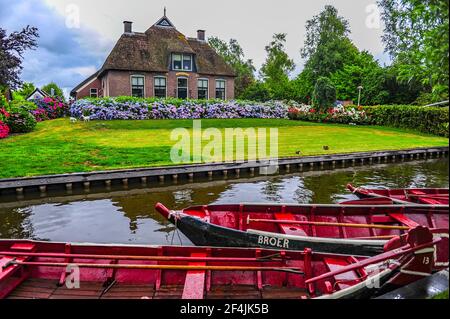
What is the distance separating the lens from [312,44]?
195 ft

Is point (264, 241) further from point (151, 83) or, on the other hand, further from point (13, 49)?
point (151, 83)

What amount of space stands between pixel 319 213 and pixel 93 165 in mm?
11721

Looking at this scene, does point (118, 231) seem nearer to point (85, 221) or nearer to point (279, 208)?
point (85, 221)

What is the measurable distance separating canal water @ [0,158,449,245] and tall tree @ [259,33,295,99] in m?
32.8

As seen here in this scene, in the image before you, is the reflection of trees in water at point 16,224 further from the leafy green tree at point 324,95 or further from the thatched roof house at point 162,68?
the leafy green tree at point 324,95

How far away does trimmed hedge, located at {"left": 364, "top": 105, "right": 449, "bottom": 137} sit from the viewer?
28961 mm

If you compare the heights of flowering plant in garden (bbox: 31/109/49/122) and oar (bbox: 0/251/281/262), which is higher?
flowering plant in garden (bbox: 31/109/49/122)

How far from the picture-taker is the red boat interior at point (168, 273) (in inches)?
241

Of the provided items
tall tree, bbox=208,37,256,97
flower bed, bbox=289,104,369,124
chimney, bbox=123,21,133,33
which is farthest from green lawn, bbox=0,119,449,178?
tall tree, bbox=208,37,256,97

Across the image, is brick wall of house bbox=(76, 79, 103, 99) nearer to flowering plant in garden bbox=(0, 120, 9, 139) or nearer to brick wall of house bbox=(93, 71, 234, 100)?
brick wall of house bbox=(93, 71, 234, 100)

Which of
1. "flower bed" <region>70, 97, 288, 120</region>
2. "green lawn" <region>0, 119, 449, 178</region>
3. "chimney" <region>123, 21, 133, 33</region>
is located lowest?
"green lawn" <region>0, 119, 449, 178</region>

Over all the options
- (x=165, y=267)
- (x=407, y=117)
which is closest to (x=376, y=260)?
(x=165, y=267)
